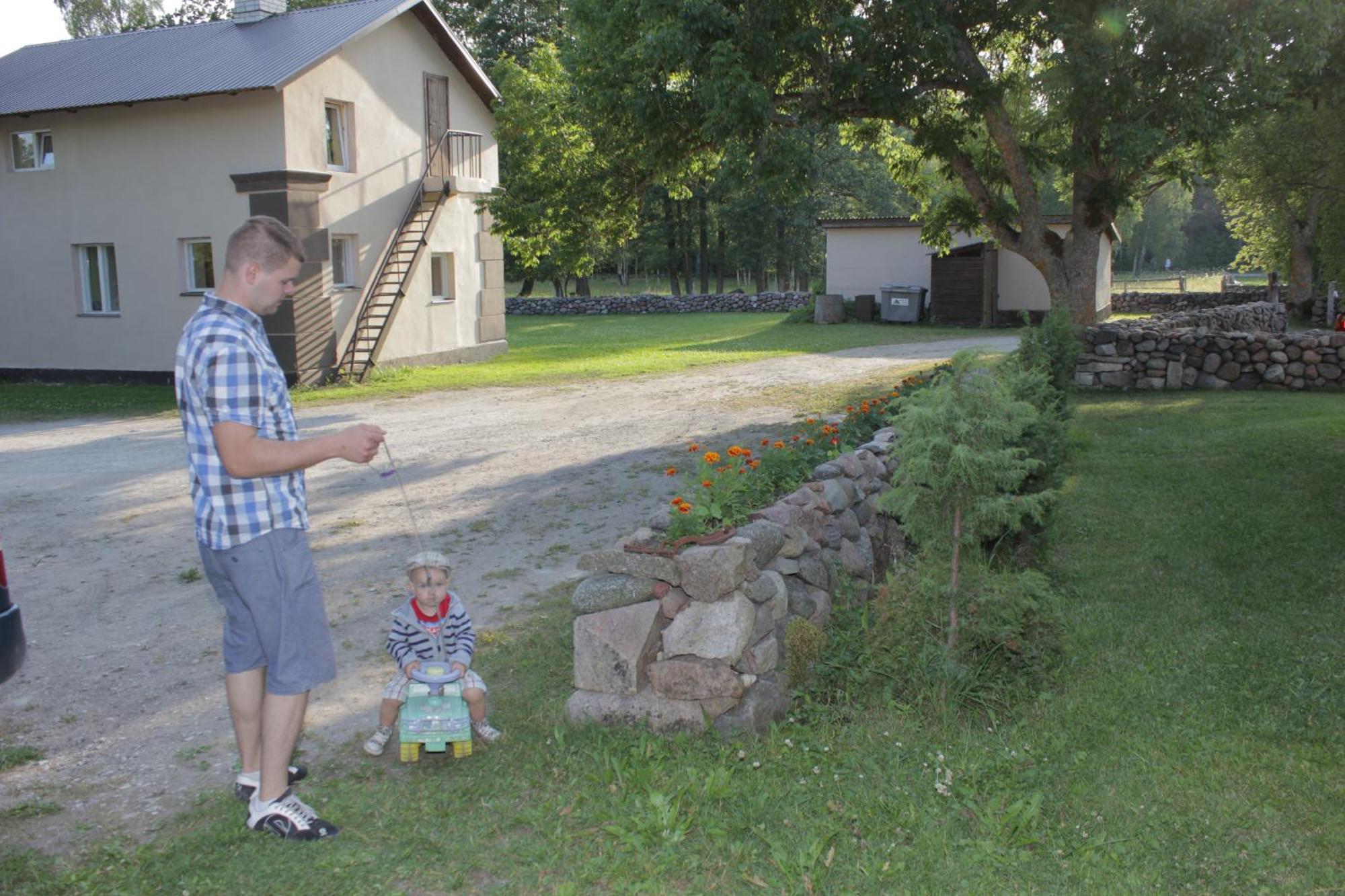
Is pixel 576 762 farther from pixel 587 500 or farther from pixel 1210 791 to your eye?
pixel 587 500

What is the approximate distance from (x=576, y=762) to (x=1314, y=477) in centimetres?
785

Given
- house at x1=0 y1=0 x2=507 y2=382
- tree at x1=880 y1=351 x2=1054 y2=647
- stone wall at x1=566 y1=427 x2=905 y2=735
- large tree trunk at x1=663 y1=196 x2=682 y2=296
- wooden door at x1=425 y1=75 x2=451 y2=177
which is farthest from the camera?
large tree trunk at x1=663 y1=196 x2=682 y2=296

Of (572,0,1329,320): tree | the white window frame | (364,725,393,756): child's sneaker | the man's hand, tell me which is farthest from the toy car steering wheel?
the white window frame

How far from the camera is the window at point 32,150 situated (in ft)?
64.6

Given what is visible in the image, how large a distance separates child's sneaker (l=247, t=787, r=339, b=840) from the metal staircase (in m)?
15.3

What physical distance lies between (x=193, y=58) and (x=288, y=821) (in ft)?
61.4

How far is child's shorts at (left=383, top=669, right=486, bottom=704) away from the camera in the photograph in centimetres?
432

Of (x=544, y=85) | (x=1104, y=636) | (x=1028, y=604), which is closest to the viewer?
(x=1028, y=604)

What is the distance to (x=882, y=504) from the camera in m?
5.07

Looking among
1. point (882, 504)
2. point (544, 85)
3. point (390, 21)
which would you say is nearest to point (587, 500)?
point (882, 504)

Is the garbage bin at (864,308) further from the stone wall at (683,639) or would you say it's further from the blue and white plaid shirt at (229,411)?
the blue and white plaid shirt at (229,411)

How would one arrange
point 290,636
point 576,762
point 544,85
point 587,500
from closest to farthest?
point 290,636 → point 576,762 → point 587,500 → point 544,85

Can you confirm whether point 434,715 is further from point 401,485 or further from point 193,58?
point 193,58

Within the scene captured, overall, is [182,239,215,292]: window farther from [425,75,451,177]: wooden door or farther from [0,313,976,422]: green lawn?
[425,75,451,177]: wooden door
